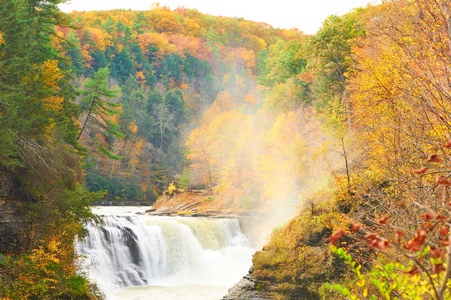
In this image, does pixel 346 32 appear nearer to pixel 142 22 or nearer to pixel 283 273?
pixel 283 273

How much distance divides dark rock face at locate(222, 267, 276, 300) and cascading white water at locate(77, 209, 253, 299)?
445 cm

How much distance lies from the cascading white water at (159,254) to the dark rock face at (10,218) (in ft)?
9.79

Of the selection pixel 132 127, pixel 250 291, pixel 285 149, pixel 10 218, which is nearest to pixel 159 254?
pixel 250 291

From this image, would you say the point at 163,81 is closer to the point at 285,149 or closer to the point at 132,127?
the point at 132,127

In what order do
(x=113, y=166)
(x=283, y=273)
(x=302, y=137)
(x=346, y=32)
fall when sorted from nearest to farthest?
1. (x=283, y=273)
2. (x=346, y=32)
3. (x=302, y=137)
4. (x=113, y=166)

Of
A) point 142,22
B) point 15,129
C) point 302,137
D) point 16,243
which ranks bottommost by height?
point 16,243

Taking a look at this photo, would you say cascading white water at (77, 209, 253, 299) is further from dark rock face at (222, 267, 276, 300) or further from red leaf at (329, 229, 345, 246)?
red leaf at (329, 229, 345, 246)

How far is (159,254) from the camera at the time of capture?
681 inches

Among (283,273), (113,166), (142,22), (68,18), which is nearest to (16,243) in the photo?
(283,273)

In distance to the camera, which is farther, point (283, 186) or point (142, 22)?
point (142, 22)

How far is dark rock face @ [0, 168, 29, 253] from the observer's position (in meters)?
10.5

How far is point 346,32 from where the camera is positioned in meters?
19.1

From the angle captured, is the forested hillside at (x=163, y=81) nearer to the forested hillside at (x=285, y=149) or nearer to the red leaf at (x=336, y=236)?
the forested hillside at (x=285, y=149)

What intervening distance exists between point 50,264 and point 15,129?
14.3ft
